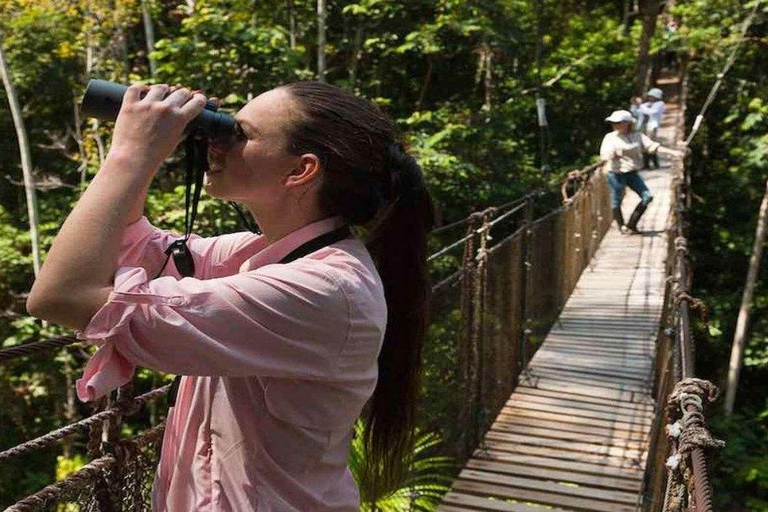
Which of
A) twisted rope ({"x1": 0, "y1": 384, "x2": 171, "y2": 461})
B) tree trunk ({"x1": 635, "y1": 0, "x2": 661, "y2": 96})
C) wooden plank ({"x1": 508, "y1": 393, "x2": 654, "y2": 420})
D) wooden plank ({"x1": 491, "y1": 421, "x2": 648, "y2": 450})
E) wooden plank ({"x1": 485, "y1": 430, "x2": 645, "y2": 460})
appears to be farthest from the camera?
tree trunk ({"x1": 635, "y1": 0, "x2": 661, "y2": 96})

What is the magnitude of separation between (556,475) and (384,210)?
2.90m

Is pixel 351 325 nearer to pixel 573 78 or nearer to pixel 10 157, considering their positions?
pixel 10 157

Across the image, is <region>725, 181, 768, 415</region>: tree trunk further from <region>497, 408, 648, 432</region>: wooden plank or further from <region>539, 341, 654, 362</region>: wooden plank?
<region>497, 408, 648, 432</region>: wooden plank

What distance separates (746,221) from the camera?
460 inches

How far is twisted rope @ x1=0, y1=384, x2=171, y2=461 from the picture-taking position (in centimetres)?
107

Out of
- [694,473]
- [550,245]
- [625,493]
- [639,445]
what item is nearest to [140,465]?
[694,473]

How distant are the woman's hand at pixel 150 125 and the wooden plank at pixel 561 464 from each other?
10.5 ft

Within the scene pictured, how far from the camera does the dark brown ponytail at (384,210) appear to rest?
91cm

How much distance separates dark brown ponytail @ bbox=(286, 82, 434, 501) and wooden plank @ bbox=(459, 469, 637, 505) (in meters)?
2.48

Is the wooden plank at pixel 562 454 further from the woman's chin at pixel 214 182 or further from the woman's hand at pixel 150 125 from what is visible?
the woman's hand at pixel 150 125

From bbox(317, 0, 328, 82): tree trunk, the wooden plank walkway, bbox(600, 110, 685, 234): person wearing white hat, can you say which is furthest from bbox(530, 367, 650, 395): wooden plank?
bbox(317, 0, 328, 82): tree trunk

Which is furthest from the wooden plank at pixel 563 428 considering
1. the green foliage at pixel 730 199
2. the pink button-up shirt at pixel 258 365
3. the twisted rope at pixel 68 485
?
the green foliage at pixel 730 199

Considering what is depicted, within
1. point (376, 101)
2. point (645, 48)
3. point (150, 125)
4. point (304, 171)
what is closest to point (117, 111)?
point (150, 125)

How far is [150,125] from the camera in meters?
0.80
